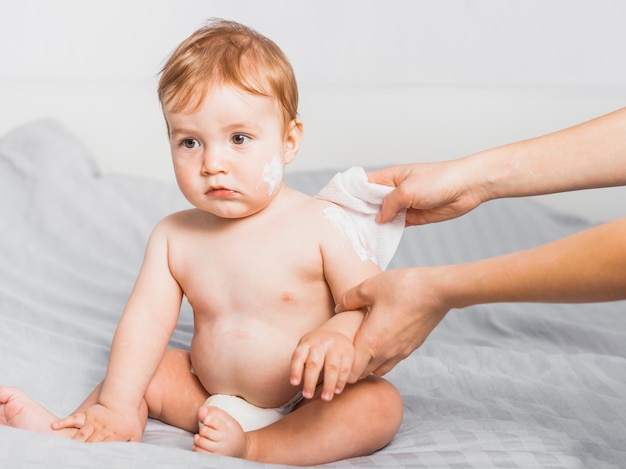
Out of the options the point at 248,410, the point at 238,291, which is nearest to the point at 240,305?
the point at 238,291

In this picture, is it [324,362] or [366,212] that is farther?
[366,212]

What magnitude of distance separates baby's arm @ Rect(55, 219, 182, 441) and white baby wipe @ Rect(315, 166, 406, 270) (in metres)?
0.25

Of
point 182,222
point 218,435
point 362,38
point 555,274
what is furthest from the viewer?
point 362,38

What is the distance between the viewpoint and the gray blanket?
1090 mm

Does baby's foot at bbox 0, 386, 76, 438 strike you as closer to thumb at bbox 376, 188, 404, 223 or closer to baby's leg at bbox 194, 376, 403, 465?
baby's leg at bbox 194, 376, 403, 465

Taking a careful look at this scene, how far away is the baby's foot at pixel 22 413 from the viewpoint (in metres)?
1.08

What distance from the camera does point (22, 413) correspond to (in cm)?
109

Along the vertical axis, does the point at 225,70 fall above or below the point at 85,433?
above

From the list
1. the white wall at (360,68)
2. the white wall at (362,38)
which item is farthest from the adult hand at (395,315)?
the white wall at (362,38)

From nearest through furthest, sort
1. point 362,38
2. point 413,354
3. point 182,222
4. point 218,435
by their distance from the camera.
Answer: point 218,435, point 182,222, point 413,354, point 362,38

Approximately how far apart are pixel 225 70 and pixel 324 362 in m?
0.40

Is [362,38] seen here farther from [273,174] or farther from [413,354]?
[273,174]

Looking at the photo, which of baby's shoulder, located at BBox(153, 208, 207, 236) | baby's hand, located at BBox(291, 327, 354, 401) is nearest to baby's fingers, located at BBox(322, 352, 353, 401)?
baby's hand, located at BBox(291, 327, 354, 401)

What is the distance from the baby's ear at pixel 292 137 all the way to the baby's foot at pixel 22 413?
1.49 ft
